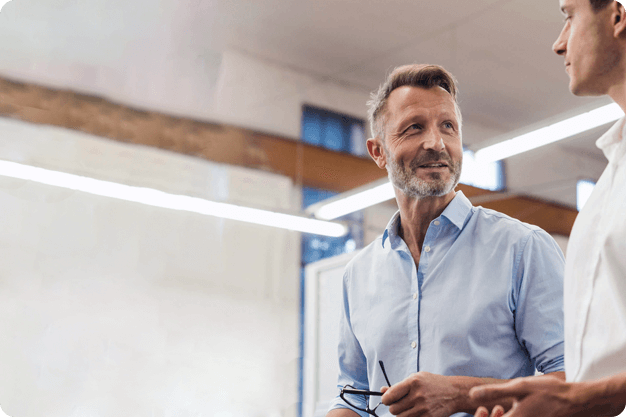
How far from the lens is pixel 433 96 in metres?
1.07

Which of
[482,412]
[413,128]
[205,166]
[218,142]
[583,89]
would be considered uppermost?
[218,142]

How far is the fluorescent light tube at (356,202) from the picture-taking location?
396 cm

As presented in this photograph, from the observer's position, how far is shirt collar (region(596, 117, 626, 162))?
61 centimetres

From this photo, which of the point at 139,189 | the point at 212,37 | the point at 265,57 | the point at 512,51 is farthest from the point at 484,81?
the point at 139,189

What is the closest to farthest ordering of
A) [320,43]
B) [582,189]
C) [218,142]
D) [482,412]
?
[482,412] < [320,43] < [582,189] < [218,142]

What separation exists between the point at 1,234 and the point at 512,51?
12.3 feet

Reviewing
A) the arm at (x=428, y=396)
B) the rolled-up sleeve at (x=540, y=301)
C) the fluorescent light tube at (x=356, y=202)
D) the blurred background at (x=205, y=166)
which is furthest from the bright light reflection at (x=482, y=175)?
the arm at (x=428, y=396)

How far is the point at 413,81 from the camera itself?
1106 mm

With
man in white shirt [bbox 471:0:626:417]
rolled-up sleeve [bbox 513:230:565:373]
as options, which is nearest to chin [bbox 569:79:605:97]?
man in white shirt [bbox 471:0:626:417]

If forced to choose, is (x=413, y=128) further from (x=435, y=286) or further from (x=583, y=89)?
(x=583, y=89)

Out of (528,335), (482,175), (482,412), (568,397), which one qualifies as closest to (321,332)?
(482,175)

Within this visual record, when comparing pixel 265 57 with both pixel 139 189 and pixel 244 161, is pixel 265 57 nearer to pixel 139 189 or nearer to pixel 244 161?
pixel 244 161

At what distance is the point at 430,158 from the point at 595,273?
19.5 inches

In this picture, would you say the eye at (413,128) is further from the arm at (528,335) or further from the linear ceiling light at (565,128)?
the linear ceiling light at (565,128)
